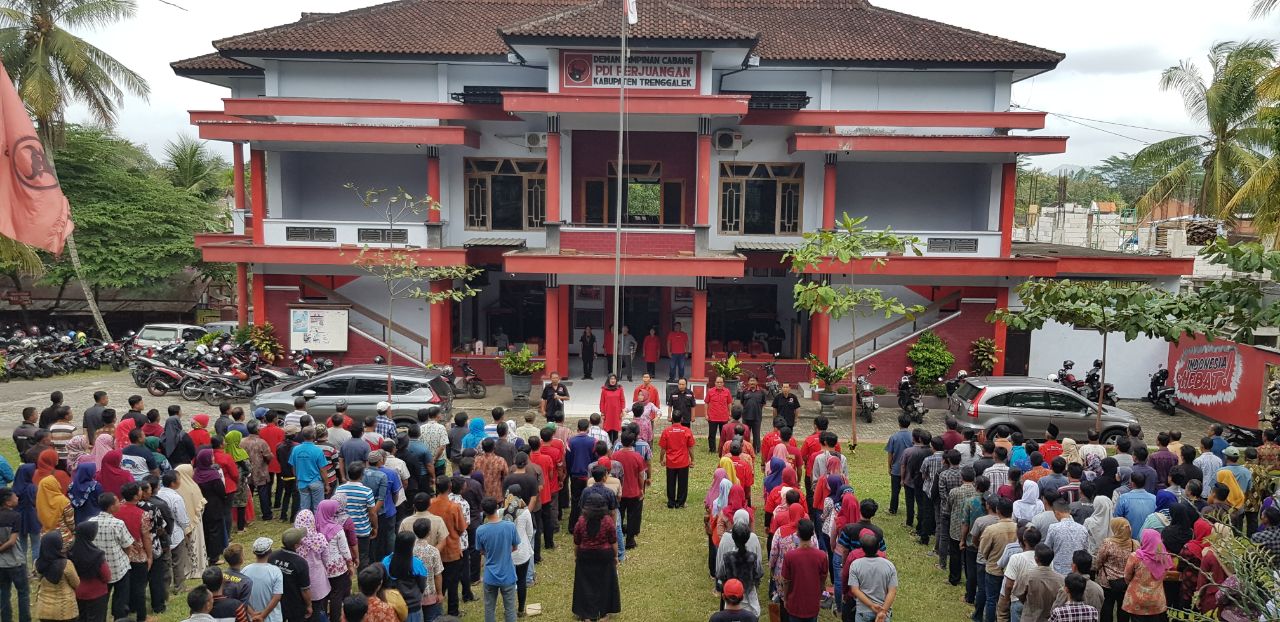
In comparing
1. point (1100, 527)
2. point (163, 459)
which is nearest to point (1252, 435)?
point (1100, 527)

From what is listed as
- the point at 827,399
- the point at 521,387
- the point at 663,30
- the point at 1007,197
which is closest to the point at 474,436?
the point at 521,387

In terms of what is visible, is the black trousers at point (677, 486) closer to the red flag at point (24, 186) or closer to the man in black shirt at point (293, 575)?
the man in black shirt at point (293, 575)

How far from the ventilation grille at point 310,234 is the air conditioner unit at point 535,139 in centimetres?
527

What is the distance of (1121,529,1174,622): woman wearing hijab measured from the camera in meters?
7.77

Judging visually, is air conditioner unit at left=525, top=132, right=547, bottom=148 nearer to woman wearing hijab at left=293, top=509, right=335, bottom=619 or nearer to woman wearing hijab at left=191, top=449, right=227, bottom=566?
woman wearing hijab at left=191, top=449, right=227, bottom=566

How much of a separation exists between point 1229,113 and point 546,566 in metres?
26.5

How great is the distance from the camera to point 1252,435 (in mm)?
16734

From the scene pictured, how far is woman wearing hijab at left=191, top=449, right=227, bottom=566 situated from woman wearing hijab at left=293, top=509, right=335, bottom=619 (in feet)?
7.67

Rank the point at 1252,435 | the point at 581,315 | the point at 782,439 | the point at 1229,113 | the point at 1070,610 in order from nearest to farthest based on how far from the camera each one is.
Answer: the point at 1070,610
the point at 782,439
the point at 1252,435
the point at 581,315
the point at 1229,113

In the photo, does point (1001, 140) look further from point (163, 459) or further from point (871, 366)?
point (163, 459)

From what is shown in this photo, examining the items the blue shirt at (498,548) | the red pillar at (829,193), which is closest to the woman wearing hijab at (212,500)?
the blue shirt at (498,548)

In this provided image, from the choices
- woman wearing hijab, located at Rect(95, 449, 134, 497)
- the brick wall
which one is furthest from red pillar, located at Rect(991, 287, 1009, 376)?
woman wearing hijab, located at Rect(95, 449, 134, 497)

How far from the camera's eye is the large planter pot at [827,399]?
19406mm

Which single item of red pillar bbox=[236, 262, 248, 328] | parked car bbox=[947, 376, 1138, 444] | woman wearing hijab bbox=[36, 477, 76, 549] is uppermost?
red pillar bbox=[236, 262, 248, 328]
